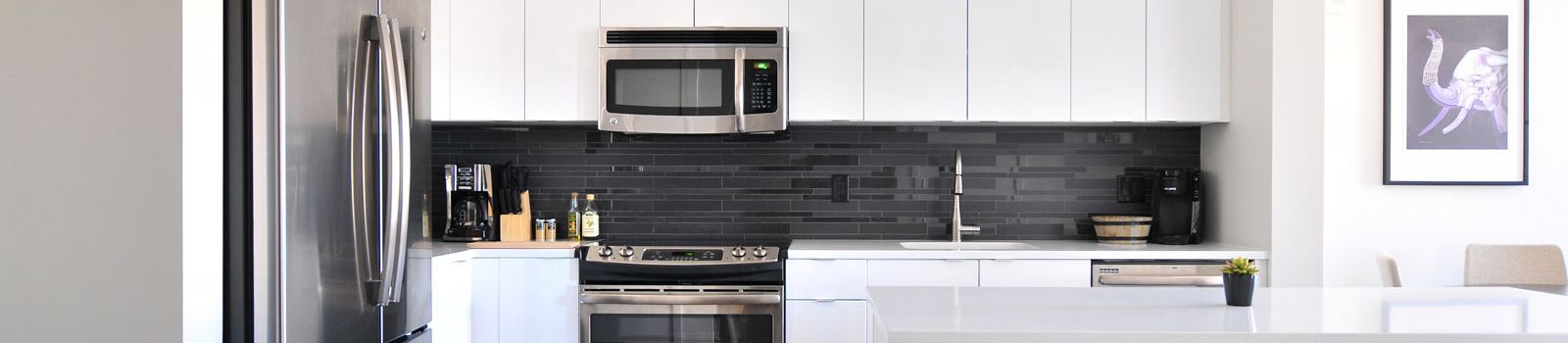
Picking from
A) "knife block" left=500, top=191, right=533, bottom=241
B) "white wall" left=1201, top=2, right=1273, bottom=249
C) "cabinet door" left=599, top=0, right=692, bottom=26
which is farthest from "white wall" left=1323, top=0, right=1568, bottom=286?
"knife block" left=500, top=191, right=533, bottom=241

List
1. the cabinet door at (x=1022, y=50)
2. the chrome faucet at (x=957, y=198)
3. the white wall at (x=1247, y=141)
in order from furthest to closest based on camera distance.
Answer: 1. the chrome faucet at (x=957, y=198)
2. the cabinet door at (x=1022, y=50)
3. the white wall at (x=1247, y=141)

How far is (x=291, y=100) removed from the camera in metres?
2.28

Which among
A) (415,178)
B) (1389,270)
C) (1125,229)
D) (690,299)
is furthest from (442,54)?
(1389,270)

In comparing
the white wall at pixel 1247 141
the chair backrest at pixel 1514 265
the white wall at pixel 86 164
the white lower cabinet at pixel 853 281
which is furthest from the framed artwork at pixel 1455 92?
the white wall at pixel 86 164

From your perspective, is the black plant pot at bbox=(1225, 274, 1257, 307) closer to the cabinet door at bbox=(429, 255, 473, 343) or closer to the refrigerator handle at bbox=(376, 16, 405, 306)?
the refrigerator handle at bbox=(376, 16, 405, 306)

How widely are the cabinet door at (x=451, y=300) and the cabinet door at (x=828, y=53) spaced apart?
1.32 metres

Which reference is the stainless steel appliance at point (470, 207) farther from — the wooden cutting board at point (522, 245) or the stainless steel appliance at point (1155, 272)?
the stainless steel appliance at point (1155, 272)

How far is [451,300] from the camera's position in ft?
11.8

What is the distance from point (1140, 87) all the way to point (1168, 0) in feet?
1.10

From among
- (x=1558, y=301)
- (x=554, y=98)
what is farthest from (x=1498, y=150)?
(x=554, y=98)

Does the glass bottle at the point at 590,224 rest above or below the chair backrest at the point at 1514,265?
above

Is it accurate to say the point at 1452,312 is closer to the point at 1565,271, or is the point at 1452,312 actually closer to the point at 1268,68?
the point at 1268,68

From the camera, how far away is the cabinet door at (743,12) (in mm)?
3945

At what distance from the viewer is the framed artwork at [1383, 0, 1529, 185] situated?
4098 mm
